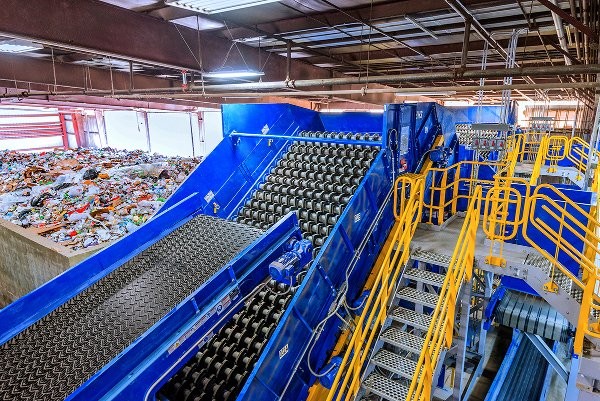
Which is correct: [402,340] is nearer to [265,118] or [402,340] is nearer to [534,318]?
[534,318]

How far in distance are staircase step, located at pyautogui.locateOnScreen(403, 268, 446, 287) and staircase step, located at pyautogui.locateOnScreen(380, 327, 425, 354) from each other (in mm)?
661

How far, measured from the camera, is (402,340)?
3969 mm

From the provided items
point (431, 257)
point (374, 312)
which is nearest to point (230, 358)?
point (374, 312)

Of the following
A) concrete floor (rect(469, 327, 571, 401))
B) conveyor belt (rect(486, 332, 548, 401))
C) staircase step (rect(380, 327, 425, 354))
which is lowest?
concrete floor (rect(469, 327, 571, 401))

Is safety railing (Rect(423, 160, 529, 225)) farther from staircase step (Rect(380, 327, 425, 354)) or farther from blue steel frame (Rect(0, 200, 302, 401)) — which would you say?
blue steel frame (Rect(0, 200, 302, 401))

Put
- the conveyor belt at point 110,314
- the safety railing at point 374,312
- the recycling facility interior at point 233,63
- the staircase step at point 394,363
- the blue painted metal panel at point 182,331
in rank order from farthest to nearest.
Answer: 1. the recycling facility interior at point 233,63
2. the staircase step at point 394,363
3. the safety railing at point 374,312
4. the conveyor belt at point 110,314
5. the blue painted metal panel at point 182,331

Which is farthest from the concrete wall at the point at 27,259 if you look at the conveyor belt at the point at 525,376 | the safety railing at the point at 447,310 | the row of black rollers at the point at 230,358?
the conveyor belt at the point at 525,376

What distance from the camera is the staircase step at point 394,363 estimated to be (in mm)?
3728

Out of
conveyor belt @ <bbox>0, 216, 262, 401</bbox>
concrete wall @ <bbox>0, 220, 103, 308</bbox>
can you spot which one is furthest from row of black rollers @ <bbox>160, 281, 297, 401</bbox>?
concrete wall @ <bbox>0, 220, 103, 308</bbox>

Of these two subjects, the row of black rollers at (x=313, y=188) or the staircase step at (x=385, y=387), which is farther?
the row of black rollers at (x=313, y=188)

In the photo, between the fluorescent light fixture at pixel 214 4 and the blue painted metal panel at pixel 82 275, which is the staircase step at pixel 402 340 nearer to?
the blue painted metal panel at pixel 82 275

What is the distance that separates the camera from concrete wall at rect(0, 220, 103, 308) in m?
6.91

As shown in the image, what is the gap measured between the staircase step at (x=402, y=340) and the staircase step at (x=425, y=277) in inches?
26.0

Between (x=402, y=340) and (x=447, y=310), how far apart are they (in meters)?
0.61
